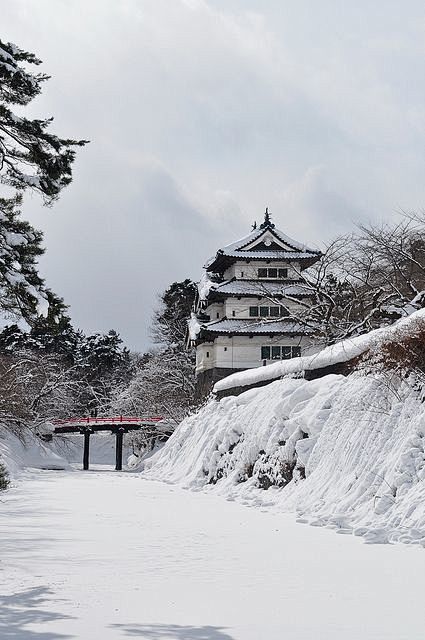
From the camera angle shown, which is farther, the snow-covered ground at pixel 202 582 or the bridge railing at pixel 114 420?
the bridge railing at pixel 114 420

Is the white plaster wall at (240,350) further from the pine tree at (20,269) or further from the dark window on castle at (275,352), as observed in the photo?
the pine tree at (20,269)

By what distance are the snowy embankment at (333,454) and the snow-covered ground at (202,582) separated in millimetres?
A: 748

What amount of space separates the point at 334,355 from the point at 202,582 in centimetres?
1195

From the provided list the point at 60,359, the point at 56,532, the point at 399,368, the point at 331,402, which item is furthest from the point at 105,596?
the point at 60,359

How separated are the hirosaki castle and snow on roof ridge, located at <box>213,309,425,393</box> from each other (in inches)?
693

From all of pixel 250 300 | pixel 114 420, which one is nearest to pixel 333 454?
pixel 250 300

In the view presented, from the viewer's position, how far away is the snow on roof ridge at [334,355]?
15341mm

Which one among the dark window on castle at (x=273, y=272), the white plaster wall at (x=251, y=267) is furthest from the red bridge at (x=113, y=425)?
the dark window on castle at (x=273, y=272)

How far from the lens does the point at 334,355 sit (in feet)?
61.2

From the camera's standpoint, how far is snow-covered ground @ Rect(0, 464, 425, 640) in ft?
17.6

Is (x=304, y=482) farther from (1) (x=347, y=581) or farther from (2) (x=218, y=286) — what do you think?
(2) (x=218, y=286)

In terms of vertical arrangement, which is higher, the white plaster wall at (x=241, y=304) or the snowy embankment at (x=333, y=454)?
the white plaster wall at (x=241, y=304)

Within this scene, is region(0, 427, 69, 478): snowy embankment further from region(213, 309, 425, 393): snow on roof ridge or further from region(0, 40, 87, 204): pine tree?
region(0, 40, 87, 204): pine tree

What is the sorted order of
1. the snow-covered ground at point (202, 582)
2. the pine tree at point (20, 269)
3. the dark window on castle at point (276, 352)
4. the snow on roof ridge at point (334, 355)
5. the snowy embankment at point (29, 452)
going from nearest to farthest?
the snow-covered ground at point (202, 582)
the pine tree at point (20, 269)
the snow on roof ridge at point (334, 355)
the snowy embankment at point (29, 452)
the dark window on castle at point (276, 352)
